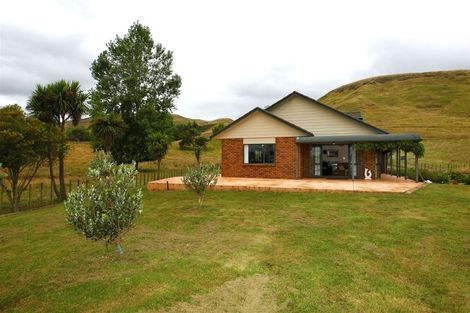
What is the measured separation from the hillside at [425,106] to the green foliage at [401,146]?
25.2 metres

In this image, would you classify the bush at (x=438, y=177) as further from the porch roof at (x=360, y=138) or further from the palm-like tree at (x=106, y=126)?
the palm-like tree at (x=106, y=126)

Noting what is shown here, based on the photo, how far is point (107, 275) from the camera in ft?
21.6

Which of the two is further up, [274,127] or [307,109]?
[307,109]

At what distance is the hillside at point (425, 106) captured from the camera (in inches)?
1866

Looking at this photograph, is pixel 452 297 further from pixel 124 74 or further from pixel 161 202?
pixel 124 74

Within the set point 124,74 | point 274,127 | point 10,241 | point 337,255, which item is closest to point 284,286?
point 337,255

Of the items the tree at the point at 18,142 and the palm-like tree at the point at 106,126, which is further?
the palm-like tree at the point at 106,126

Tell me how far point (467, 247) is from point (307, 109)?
1711 centimetres

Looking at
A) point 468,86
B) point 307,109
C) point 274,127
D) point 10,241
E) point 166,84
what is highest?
point 468,86

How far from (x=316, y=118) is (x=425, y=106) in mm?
97550

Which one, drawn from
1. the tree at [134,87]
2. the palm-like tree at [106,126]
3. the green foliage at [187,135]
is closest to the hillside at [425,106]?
the tree at [134,87]

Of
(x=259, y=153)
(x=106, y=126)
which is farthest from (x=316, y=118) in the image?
(x=106, y=126)

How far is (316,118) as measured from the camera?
925 inches

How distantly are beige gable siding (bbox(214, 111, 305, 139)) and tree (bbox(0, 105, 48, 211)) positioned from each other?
483 inches
